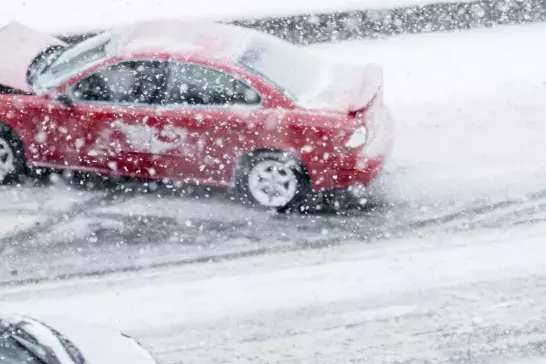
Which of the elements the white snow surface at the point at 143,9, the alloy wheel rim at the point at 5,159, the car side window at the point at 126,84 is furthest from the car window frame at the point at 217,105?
the white snow surface at the point at 143,9

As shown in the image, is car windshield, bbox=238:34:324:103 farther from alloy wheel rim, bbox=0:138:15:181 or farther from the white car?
the white car

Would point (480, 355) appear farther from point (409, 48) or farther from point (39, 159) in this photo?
point (409, 48)

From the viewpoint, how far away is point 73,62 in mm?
8797

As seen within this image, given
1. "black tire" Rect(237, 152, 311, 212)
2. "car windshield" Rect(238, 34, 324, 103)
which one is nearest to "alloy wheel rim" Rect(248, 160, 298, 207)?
"black tire" Rect(237, 152, 311, 212)

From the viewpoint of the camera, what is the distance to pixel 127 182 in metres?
9.11

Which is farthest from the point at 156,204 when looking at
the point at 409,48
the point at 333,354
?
the point at 409,48

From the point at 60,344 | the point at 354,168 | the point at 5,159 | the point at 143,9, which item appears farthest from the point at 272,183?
the point at 143,9

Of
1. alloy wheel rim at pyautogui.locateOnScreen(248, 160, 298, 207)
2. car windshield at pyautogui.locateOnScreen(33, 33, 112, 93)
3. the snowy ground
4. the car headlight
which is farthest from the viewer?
car windshield at pyautogui.locateOnScreen(33, 33, 112, 93)

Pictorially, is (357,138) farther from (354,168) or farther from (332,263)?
(332,263)

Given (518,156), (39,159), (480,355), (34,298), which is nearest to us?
(480,355)

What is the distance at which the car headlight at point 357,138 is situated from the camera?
27.0 ft

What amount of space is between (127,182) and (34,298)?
1.91 metres

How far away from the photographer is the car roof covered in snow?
8430mm

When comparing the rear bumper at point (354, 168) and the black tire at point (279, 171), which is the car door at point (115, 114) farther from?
the rear bumper at point (354, 168)
